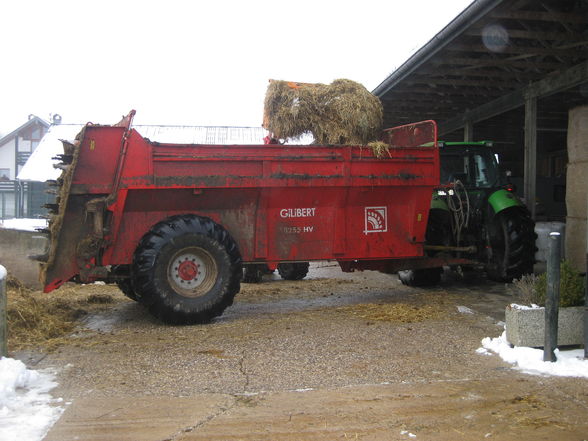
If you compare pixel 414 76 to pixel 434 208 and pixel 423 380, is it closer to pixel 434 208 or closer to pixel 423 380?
pixel 434 208

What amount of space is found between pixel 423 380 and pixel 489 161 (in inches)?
226

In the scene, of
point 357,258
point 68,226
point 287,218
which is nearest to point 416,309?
point 357,258

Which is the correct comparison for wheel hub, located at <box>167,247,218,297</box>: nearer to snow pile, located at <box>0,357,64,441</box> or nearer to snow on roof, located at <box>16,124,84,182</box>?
snow pile, located at <box>0,357,64,441</box>

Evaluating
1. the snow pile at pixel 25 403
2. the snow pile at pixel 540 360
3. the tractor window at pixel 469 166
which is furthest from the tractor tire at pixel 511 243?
the snow pile at pixel 25 403

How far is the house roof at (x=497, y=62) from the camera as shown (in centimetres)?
800

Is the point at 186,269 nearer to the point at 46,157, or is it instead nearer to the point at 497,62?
the point at 497,62

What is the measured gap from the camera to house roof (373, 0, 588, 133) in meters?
8.00

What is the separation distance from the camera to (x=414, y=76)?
11.3m

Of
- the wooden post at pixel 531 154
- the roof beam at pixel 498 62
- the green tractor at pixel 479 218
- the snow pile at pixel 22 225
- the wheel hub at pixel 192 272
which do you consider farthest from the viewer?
the wooden post at pixel 531 154

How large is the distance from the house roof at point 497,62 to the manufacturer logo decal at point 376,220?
2.99 m

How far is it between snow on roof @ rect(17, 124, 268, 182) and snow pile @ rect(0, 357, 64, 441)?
20.3 meters

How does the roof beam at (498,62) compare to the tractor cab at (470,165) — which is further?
the roof beam at (498,62)

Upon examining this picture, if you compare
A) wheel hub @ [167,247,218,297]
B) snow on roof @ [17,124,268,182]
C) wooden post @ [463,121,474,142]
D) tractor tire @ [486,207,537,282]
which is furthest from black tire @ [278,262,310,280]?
snow on roof @ [17,124,268,182]

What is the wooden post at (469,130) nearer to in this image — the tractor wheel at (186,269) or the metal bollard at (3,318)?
the tractor wheel at (186,269)
